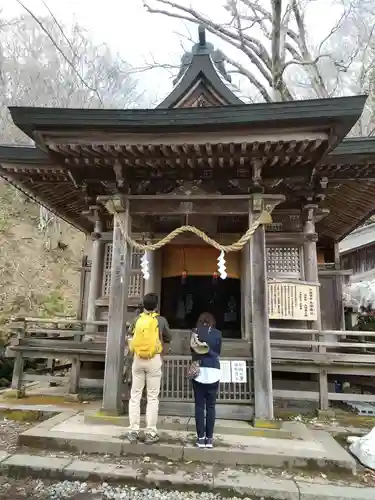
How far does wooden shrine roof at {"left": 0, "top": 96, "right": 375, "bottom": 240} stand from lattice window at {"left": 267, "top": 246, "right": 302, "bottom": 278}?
1.39 metres

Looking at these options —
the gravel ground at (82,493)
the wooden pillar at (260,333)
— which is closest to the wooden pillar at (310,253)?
the wooden pillar at (260,333)

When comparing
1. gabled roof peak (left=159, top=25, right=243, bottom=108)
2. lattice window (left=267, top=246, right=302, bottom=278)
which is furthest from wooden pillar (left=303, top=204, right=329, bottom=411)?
gabled roof peak (left=159, top=25, right=243, bottom=108)

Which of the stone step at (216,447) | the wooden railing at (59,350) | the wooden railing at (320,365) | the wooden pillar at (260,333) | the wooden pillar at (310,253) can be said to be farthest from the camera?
the wooden railing at (59,350)

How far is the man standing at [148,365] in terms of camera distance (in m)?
5.14

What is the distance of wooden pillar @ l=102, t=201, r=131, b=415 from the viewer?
610cm

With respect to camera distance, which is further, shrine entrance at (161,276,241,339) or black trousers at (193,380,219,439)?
shrine entrance at (161,276,241,339)

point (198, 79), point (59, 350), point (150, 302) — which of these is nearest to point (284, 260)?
point (150, 302)

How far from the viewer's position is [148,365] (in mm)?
5246

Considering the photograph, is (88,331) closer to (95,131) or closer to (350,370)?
(95,131)

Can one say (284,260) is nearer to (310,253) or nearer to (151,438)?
(310,253)

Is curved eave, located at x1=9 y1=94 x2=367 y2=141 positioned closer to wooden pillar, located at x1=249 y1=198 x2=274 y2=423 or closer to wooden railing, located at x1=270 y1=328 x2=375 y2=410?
wooden pillar, located at x1=249 y1=198 x2=274 y2=423

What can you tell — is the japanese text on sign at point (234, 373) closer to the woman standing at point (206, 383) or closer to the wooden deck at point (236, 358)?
the wooden deck at point (236, 358)

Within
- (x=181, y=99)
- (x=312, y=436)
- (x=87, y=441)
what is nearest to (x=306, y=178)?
(x=181, y=99)

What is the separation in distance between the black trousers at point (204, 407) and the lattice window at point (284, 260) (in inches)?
142
